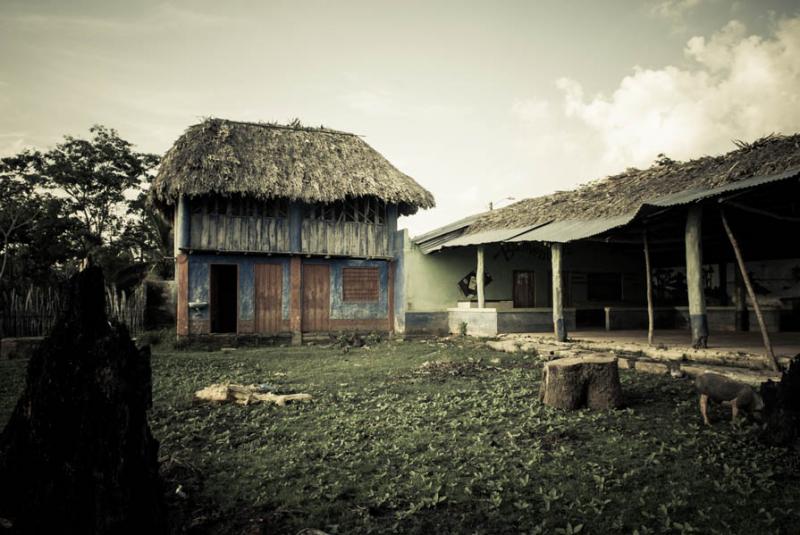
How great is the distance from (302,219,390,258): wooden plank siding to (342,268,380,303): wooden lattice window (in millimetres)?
586

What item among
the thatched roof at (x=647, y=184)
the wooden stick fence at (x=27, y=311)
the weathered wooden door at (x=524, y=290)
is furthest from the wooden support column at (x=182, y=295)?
the weathered wooden door at (x=524, y=290)

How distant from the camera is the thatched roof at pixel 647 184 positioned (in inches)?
335

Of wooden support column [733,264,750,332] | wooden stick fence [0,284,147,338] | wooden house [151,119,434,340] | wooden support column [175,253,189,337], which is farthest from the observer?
wooden house [151,119,434,340]

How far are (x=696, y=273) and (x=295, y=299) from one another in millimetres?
10252

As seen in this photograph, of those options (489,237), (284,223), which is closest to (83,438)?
(489,237)

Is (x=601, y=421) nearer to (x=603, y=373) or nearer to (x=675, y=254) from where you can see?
(x=603, y=373)

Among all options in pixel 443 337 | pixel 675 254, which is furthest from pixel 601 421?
pixel 675 254

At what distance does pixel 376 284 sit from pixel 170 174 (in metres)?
6.55

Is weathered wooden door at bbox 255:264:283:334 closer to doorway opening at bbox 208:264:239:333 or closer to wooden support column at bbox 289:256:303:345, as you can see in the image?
wooden support column at bbox 289:256:303:345

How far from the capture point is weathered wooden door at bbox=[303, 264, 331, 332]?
49.7ft

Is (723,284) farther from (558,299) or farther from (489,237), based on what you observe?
(489,237)

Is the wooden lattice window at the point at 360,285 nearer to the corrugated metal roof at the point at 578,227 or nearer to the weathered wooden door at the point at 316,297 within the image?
the weathered wooden door at the point at 316,297

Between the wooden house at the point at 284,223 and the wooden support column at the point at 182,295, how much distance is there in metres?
0.03

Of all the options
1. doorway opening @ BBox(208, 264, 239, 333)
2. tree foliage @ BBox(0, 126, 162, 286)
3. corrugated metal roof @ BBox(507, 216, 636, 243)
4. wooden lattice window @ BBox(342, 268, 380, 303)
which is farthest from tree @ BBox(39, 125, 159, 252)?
corrugated metal roof @ BBox(507, 216, 636, 243)
